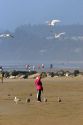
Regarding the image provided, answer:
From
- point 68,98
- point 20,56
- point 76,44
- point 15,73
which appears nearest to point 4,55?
point 20,56

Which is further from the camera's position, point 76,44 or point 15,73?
point 76,44

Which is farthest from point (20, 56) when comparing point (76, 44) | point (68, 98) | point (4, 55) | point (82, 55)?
point (68, 98)

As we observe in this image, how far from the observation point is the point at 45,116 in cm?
2248

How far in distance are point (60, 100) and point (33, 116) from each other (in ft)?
20.6

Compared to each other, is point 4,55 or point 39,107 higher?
point 4,55

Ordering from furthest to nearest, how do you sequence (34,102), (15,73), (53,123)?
(15,73) < (34,102) < (53,123)

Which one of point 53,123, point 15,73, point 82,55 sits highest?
point 82,55

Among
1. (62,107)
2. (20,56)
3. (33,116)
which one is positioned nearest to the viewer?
(33,116)

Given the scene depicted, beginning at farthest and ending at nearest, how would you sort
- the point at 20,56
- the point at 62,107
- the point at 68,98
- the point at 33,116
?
the point at 20,56 < the point at 68,98 < the point at 62,107 < the point at 33,116

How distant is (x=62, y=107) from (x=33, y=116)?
344 cm

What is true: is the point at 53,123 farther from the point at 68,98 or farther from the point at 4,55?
the point at 4,55

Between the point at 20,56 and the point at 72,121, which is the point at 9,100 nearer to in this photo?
the point at 72,121

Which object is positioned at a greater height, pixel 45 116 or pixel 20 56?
pixel 20 56

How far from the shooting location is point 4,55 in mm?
193625
